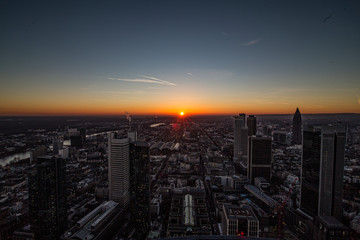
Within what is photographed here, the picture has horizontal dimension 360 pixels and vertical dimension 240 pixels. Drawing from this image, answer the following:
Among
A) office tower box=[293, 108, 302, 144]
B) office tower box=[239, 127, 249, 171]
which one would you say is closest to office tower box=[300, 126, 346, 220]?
office tower box=[239, 127, 249, 171]

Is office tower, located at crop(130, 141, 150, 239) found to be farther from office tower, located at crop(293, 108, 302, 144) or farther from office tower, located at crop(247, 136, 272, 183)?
office tower, located at crop(293, 108, 302, 144)

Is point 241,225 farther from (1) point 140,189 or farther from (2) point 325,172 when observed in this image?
(2) point 325,172

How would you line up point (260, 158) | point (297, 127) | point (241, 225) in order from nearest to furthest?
point (241, 225)
point (260, 158)
point (297, 127)

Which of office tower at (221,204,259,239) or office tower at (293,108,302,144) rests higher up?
office tower at (293,108,302,144)

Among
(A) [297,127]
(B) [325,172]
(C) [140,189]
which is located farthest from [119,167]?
(A) [297,127]

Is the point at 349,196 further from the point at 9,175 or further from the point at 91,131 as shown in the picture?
the point at 91,131

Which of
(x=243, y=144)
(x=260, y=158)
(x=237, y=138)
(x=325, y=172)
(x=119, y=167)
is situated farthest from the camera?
(x=237, y=138)

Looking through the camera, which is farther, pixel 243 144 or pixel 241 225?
pixel 243 144
